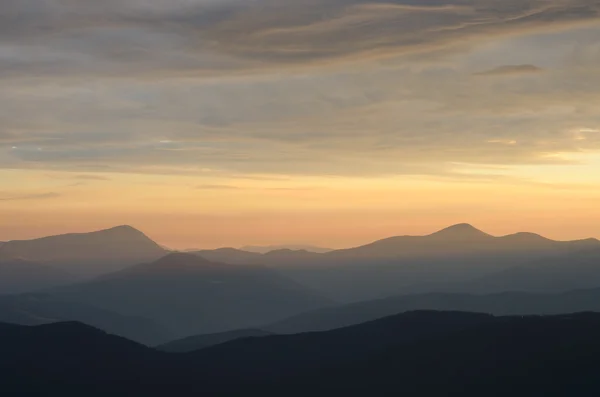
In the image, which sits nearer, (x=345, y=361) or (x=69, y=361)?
(x=345, y=361)

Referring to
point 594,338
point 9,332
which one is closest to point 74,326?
point 9,332

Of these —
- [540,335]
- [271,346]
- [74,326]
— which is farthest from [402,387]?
[74,326]

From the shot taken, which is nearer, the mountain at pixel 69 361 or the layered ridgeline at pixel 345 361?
the layered ridgeline at pixel 345 361

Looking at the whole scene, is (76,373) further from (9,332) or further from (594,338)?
(594,338)

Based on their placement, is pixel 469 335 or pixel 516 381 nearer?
pixel 516 381

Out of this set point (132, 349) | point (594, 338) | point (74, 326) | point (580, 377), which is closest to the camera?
point (580, 377)

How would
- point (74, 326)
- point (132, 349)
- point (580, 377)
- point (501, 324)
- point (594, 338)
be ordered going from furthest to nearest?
point (74, 326), point (132, 349), point (501, 324), point (594, 338), point (580, 377)

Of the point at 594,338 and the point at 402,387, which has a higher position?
the point at 594,338

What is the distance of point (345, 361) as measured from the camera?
446 ft

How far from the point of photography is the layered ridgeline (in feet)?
359

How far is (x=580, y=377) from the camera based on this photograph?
331ft

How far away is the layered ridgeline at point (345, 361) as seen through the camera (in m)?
109

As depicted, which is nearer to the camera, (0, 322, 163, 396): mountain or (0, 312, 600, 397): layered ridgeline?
(0, 312, 600, 397): layered ridgeline

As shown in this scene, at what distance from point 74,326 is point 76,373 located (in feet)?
80.7
